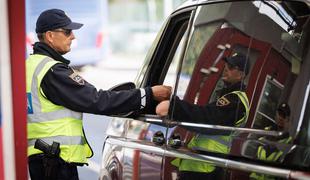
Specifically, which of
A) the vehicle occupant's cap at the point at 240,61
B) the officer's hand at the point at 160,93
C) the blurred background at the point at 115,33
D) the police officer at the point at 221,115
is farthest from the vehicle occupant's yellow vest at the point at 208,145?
the blurred background at the point at 115,33

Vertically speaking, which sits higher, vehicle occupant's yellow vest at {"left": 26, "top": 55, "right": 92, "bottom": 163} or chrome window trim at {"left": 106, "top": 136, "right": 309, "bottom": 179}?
vehicle occupant's yellow vest at {"left": 26, "top": 55, "right": 92, "bottom": 163}

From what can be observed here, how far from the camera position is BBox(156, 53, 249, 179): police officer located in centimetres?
261

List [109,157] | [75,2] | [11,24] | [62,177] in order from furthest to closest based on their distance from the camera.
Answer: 1. [75,2]
2. [109,157]
3. [62,177]
4. [11,24]

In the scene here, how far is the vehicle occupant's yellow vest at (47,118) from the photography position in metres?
3.22

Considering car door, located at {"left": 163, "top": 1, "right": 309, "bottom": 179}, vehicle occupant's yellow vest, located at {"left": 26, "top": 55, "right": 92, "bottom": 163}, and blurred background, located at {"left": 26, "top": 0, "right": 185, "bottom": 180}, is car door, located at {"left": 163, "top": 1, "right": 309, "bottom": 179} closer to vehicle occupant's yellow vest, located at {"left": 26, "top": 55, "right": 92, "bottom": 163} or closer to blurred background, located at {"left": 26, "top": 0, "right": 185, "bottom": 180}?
vehicle occupant's yellow vest, located at {"left": 26, "top": 55, "right": 92, "bottom": 163}

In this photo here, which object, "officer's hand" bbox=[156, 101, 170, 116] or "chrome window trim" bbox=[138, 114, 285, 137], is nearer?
"chrome window trim" bbox=[138, 114, 285, 137]

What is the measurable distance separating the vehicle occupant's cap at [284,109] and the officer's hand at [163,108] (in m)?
0.85

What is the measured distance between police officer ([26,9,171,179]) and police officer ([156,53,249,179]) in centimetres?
50

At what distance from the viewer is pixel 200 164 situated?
8.89ft

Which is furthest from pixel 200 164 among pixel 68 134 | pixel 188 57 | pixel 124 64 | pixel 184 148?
pixel 124 64

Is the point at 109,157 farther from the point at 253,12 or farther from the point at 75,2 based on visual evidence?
the point at 75,2

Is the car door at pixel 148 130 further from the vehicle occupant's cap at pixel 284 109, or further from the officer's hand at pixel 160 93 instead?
the vehicle occupant's cap at pixel 284 109

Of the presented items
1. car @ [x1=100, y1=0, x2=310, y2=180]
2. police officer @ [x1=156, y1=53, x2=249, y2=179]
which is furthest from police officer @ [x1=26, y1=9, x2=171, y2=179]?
police officer @ [x1=156, y1=53, x2=249, y2=179]

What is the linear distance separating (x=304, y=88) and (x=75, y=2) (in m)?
7.49
